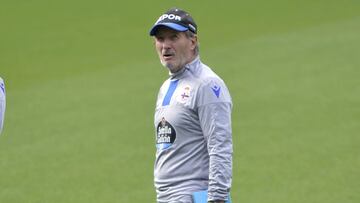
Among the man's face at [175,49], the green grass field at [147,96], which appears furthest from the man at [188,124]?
the green grass field at [147,96]

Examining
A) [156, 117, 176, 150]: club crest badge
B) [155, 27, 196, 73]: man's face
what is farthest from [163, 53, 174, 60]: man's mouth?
[156, 117, 176, 150]: club crest badge

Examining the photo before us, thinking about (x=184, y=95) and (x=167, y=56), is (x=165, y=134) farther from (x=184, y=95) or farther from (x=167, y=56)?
(x=167, y=56)

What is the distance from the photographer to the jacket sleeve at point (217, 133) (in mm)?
4066

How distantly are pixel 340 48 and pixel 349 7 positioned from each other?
333 cm

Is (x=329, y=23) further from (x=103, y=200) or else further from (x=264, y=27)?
(x=103, y=200)

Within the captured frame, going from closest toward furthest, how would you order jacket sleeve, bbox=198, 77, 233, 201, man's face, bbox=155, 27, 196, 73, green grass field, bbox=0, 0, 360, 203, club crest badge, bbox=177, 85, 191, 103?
jacket sleeve, bbox=198, 77, 233, 201
club crest badge, bbox=177, 85, 191, 103
man's face, bbox=155, 27, 196, 73
green grass field, bbox=0, 0, 360, 203

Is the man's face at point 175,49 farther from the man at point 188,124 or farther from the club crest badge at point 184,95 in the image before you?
the club crest badge at point 184,95

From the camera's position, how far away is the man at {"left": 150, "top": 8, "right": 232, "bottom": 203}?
162 inches

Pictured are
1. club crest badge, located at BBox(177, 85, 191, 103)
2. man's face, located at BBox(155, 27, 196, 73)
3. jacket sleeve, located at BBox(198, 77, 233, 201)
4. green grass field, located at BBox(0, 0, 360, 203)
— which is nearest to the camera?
jacket sleeve, located at BBox(198, 77, 233, 201)

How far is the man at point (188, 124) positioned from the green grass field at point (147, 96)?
3791 mm

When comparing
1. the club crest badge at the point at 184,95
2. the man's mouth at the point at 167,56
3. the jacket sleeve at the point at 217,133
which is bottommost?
the jacket sleeve at the point at 217,133

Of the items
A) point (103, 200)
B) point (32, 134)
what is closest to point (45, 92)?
point (32, 134)

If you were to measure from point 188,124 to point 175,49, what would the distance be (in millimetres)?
413

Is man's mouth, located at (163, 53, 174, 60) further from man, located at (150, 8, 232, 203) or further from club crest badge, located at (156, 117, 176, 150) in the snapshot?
club crest badge, located at (156, 117, 176, 150)
